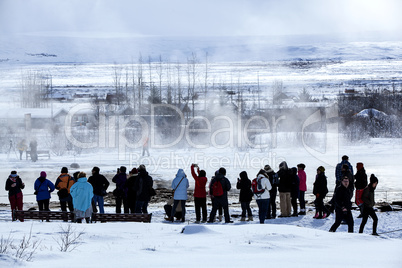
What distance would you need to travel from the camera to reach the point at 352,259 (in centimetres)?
745

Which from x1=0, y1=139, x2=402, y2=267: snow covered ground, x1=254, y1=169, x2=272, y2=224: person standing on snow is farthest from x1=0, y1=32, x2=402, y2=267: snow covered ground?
A: x1=254, y1=169, x2=272, y2=224: person standing on snow

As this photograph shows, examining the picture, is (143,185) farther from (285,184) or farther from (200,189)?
(285,184)

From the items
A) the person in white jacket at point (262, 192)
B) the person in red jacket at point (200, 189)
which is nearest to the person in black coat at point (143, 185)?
the person in red jacket at point (200, 189)

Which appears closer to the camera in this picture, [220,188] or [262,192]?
[262,192]

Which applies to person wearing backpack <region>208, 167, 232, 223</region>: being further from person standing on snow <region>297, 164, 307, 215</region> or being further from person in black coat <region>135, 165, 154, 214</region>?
person standing on snow <region>297, 164, 307, 215</region>

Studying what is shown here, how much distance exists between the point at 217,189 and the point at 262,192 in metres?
0.94

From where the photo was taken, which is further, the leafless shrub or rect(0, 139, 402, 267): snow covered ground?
the leafless shrub

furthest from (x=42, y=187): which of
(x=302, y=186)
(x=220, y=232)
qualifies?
(x=302, y=186)

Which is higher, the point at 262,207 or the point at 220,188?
the point at 220,188

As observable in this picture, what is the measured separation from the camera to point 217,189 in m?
11.8

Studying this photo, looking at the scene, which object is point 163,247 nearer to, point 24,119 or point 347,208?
point 347,208

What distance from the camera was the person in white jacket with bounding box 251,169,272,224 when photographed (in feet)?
37.3

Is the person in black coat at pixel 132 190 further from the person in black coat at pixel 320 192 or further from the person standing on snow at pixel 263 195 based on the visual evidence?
the person in black coat at pixel 320 192

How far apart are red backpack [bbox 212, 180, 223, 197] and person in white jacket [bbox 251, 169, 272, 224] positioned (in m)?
0.68
